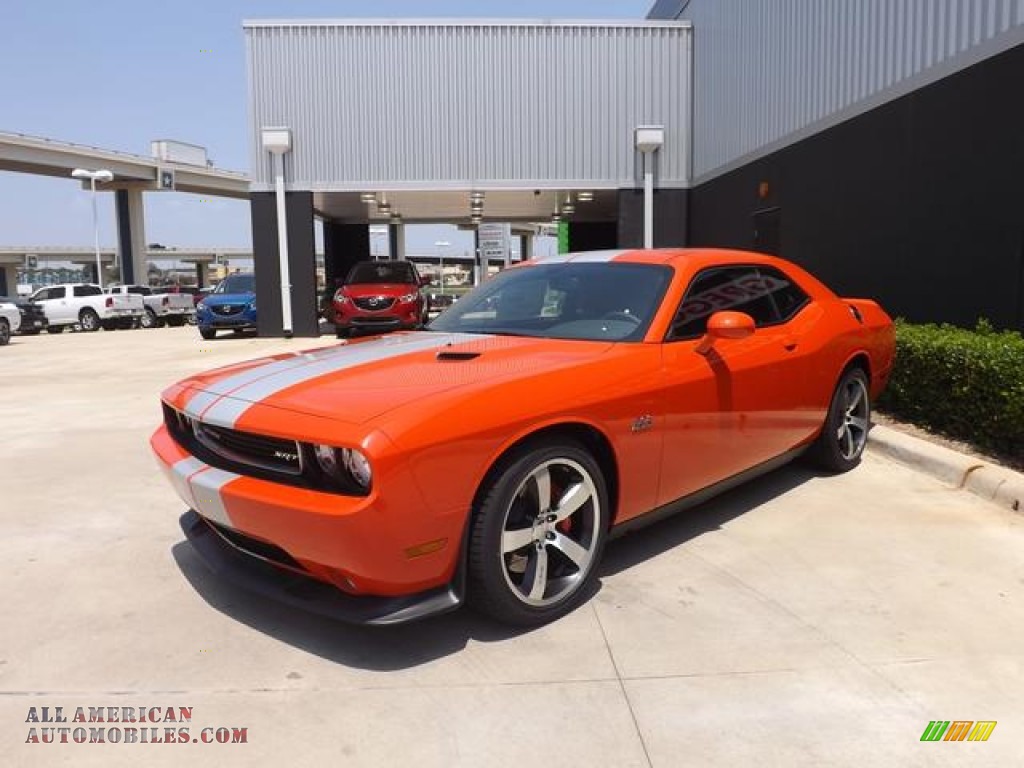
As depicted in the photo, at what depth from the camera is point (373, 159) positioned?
54.2ft

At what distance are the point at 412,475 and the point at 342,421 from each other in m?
0.31

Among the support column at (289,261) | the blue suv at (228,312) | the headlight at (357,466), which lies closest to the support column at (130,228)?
the blue suv at (228,312)

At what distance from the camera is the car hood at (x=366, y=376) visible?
279 centimetres

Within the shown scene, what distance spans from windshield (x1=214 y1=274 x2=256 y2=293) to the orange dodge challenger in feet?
52.8

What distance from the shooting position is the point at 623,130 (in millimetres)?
16391

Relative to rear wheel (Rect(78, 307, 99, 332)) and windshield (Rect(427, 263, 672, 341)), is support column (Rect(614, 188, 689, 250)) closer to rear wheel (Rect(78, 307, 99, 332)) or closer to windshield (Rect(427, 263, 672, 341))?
windshield (Rect(427, 263, 672, 341))

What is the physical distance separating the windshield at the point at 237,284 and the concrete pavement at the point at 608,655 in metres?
15.4

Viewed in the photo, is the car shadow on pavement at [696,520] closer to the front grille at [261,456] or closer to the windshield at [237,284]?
the front grille at [261,456]

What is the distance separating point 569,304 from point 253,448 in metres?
1.78

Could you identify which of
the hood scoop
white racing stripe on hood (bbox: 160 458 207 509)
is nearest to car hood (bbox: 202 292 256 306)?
white racing stripe on hood (bbox: 160 458 207 509)

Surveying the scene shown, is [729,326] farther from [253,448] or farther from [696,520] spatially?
[253,448]

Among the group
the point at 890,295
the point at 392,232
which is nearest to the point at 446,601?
the point at 890,295

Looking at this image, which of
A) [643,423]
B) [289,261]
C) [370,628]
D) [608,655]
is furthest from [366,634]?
→ [289,261]

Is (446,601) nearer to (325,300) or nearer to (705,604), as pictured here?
(705,604)
